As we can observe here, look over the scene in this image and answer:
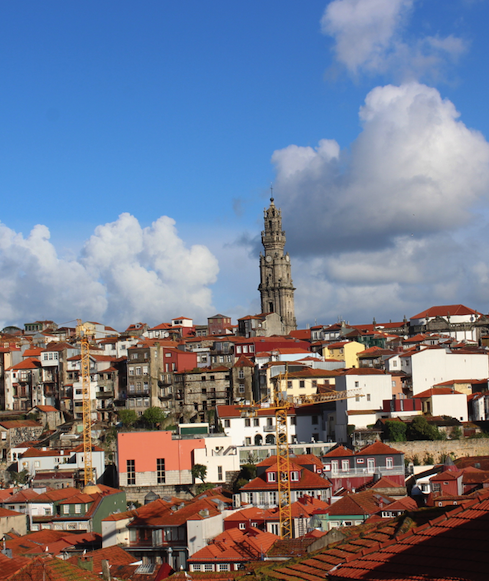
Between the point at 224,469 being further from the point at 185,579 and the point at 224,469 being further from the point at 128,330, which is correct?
the point at 128,330

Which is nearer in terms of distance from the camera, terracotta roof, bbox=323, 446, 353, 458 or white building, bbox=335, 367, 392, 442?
terracotta roof, bbox=323, 446, 353, 458

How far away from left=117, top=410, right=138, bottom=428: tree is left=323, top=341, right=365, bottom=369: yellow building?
21.2m

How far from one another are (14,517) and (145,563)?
15287mm

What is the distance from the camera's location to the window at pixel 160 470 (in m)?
63.1

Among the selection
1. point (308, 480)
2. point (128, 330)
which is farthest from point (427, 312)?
point (308, 480)

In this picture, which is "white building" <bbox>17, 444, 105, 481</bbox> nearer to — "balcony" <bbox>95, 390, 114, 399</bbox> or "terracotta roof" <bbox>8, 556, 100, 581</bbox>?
"balcony" <bbox>95, 390, 114, 399</bbox>

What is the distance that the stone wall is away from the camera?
193 feet

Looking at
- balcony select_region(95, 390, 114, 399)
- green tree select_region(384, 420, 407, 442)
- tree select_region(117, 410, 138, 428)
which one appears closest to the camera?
green tree select_region(384, 420, 407, 442)

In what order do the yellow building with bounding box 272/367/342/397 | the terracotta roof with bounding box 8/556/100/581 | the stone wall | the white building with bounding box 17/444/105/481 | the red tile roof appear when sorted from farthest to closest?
the red tile roof, the yellow building with bounding box 272/367/342/397, the white building with bounding box 17/444/105/481, the stone wall, the terracotta roof with bounding box 8/556/100/581

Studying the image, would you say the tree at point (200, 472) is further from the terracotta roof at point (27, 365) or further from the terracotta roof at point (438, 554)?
the terracotta roof at point (438, 554)

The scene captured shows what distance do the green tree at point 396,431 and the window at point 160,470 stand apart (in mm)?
17421

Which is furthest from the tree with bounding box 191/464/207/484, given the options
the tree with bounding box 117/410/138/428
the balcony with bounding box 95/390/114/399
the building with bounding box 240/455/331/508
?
the balcony with bounding box 95/390/114/399

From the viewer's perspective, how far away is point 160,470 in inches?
2491

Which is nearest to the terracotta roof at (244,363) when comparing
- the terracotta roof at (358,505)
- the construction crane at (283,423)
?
the construction crane at (283,423)
